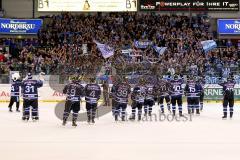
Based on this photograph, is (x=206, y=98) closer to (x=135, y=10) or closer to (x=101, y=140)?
(x=135, y=10)

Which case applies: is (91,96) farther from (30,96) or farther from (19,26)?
(19,26)

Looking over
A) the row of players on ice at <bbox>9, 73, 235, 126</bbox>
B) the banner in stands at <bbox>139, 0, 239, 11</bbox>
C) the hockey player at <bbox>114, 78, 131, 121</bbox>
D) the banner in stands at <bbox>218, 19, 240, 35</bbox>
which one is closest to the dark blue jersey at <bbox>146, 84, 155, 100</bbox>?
the row of players on ice at <bbox>9, 73, 235, 126</bbox>

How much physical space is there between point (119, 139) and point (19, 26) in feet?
66.8

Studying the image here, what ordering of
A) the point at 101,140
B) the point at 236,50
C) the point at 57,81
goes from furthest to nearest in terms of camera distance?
the point at 236,50 → the point at 57,81 → the point at 101,140

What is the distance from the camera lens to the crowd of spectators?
23.6 meters

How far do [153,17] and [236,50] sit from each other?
221 inches

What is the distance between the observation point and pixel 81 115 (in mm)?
17453

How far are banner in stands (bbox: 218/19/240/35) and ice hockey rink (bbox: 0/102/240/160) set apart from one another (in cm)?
1507

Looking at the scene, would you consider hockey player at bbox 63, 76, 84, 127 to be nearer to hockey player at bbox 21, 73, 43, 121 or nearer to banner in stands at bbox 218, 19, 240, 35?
hockey player at bbox 21, 73, 43, 121

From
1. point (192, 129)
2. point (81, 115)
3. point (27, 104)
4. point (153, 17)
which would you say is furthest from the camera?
point (153, 17)

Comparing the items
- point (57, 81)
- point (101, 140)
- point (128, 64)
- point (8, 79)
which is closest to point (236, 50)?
point (128, 64)

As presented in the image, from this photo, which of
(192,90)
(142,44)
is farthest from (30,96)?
(142,44)

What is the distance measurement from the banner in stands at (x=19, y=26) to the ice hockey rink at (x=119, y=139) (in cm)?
1464

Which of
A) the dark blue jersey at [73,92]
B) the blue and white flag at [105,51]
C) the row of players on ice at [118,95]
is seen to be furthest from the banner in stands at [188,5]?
the dark blue jersey at [73,92]
